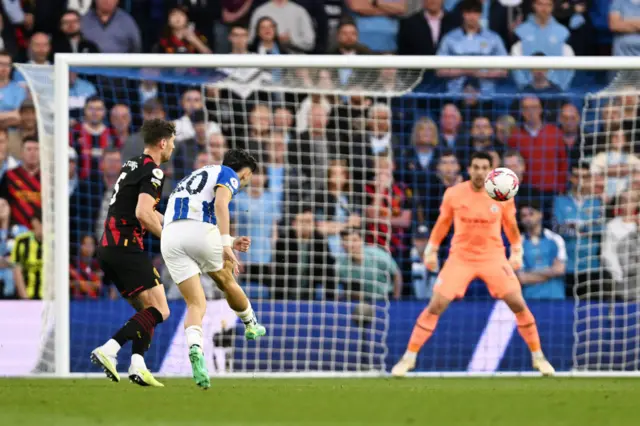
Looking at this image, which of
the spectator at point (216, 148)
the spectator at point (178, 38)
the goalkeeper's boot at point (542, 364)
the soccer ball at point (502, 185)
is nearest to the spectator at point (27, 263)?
the spectator at point (216, 148)

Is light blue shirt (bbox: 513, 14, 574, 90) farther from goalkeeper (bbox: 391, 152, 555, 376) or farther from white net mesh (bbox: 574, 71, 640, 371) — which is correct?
goalkeeper (bbox: 391, 152, 555, 376)

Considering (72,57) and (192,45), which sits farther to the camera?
(192,45)

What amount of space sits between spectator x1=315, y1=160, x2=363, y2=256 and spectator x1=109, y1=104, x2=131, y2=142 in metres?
1.93

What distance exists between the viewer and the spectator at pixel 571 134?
12.9 m

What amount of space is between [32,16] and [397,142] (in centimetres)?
453

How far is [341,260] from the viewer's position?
39.7 ft

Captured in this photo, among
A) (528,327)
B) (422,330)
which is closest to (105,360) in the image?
(422,330)

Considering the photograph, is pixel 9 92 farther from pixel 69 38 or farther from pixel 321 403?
pixel 321 403

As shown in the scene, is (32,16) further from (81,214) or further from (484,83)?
(484,83)

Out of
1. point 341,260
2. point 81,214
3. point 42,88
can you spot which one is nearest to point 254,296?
point 341,260

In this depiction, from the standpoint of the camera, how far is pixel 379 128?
12.5m

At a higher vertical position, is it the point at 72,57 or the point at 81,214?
the point at 72,57

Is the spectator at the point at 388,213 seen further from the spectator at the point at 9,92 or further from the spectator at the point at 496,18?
the spectator at the point at 9,92

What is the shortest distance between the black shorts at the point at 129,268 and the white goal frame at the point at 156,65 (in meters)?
1.83
